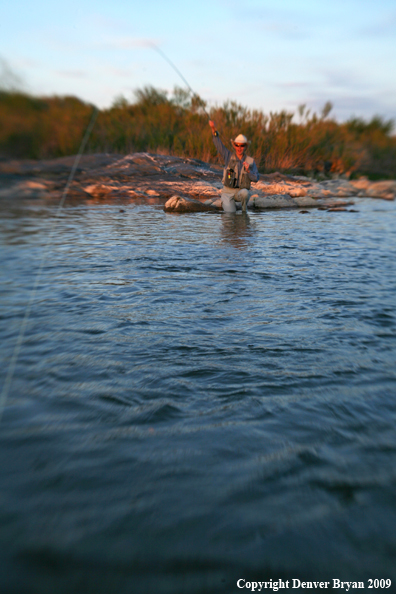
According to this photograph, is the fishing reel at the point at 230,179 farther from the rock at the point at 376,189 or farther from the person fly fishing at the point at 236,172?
the rock at the point at 376,189

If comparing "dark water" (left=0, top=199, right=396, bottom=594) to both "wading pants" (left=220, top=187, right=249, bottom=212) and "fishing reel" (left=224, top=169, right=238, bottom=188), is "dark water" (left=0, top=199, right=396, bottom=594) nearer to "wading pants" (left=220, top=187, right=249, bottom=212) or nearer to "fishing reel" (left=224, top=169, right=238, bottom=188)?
"fishing reel" (left=224, top=169, right=238, bottom=188)

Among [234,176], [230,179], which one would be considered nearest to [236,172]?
[234,176]

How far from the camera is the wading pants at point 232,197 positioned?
1161 cm

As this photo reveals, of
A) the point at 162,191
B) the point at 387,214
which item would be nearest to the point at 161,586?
the point at 387,214

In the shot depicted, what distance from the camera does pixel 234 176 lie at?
1105 cm

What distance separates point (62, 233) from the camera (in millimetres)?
8188

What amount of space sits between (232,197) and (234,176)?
2.70 ft

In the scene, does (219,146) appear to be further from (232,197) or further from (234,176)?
(232,197)

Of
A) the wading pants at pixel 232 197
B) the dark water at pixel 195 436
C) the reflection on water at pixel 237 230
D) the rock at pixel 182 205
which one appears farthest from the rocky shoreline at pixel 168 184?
the dark water at pixel 195 436

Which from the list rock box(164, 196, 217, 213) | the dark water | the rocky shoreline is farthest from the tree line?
the dark water

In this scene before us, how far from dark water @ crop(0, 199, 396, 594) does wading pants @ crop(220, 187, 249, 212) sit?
7.22m

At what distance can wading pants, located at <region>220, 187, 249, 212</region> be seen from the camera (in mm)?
11609

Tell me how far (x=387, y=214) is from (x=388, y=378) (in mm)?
10549

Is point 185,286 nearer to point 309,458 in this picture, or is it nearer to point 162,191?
point 309,458
